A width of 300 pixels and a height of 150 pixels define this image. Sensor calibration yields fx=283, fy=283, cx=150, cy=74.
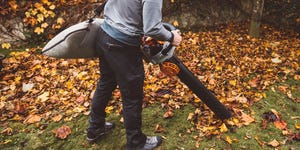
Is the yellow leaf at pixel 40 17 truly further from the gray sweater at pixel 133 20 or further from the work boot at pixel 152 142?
the work boot at pixel 152 142

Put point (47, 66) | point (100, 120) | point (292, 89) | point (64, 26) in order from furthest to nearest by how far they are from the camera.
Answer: point (64, 26) < point (47, 66) < point (292, 89) < point (100, 120)

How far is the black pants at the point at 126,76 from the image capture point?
2.57 m

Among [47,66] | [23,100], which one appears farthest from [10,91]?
[47,66]

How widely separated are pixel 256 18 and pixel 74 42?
536cm

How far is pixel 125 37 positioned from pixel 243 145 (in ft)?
6.26

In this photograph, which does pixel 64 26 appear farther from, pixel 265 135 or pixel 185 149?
pixel 265 135

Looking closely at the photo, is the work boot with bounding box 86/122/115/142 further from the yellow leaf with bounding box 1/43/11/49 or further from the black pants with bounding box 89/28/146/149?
the yellow leaf with bounding box 1/43/11/49

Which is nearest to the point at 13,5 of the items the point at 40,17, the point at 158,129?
the point at 40,17

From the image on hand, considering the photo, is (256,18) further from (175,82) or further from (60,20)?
(60,20)

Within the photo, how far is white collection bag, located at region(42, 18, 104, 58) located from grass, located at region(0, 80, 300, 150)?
1199 mm

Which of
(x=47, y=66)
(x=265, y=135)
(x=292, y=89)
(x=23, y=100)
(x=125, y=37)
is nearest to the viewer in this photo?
(x=125, y=37)

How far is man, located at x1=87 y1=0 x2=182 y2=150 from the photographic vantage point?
229 centimetres

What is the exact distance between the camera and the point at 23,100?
4215mm

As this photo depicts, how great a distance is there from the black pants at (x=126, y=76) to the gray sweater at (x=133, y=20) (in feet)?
0.30
